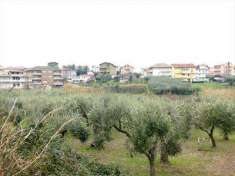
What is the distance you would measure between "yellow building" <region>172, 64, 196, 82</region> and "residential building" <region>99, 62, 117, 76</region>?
23140mm

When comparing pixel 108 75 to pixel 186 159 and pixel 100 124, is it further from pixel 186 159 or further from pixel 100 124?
pixel 186 159

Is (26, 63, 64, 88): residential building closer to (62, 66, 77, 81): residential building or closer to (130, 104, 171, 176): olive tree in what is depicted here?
(62, 66, 77, 81): residential building

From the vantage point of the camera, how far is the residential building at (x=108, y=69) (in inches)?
4626

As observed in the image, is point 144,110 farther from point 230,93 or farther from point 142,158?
point 230,93

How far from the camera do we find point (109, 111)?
1083 inches

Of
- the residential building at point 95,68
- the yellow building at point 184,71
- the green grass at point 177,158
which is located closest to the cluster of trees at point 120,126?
the green grass at point 177,158

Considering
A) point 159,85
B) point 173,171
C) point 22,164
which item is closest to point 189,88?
point 159,85

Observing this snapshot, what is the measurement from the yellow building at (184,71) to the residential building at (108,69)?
75.9ft

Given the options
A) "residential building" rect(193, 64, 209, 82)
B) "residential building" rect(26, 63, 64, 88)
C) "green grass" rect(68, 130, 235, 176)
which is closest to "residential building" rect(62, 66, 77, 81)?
"residential building" rect(26, 63, 64, 88)

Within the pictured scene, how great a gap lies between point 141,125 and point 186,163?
7291mm

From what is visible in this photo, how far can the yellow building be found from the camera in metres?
105

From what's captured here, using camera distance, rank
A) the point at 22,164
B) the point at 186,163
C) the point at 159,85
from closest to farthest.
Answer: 1. the point at 22,164
2. the point at 186,163
3. the point at 159,85

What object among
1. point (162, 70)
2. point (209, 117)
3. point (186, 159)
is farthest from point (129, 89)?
point (186, 159)

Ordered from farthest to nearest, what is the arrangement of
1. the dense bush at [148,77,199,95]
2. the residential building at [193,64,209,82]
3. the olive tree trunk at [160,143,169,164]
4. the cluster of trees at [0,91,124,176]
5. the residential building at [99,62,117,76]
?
the residential building at [99,62,117,76] → the residential building at [193,64,209,82] → the dense bush at [148,77,199,95] → the olive tree trunk at [160,143,169,164] → the cluster of trees at [0,91,124,176]
